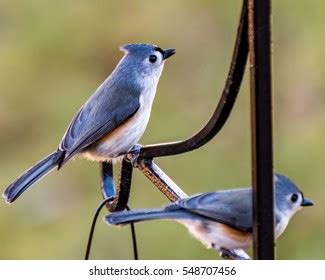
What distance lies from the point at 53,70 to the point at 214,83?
345 mm

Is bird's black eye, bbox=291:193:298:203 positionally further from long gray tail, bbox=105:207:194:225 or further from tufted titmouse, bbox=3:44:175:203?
tufted titmouse, bbox=3:44:175:203

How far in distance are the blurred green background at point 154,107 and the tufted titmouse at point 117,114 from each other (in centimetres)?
46

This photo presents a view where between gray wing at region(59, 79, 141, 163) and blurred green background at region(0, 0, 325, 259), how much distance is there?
470 millimetres

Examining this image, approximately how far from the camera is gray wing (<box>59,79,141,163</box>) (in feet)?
3.87

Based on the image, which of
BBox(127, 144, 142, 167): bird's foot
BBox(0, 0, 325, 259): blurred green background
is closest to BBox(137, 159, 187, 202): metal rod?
BBox(127, 144, 142, 167): bird's foot

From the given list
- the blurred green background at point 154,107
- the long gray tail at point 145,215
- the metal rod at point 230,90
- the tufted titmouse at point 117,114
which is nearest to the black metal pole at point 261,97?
the metal rod at point 230,90

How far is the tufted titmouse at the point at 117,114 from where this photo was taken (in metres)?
1.17

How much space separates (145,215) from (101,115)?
0.35m

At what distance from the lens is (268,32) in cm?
78

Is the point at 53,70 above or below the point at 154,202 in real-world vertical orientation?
above

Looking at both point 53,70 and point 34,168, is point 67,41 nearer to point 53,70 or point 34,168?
point 53,70

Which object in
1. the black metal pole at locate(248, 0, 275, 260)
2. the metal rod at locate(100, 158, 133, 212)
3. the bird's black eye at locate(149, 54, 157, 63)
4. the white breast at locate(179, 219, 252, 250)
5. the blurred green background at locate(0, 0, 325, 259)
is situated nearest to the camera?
the black metal pole at locate(248, 0, 275, 260)

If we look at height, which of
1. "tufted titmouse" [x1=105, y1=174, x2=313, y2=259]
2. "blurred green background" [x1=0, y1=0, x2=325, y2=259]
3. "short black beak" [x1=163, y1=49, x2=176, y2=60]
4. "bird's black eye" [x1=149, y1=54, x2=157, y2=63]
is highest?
"short black beak" [x1=163, y1=49, x2=176, y2=60]
